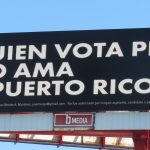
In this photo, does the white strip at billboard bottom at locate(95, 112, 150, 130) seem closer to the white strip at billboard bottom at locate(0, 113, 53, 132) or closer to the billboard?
the billboard

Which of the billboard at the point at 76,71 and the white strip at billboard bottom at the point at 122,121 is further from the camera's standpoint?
the billboard at the point at 76,71

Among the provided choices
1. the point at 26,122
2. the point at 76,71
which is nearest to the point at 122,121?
the point at 76,71

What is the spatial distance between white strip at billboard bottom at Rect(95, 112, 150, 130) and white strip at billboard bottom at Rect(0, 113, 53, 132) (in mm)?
1667

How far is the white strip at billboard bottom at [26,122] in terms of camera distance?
23641 millimetres

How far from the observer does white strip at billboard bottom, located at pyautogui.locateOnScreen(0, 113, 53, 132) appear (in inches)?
931

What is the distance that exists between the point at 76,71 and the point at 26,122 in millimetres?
2393

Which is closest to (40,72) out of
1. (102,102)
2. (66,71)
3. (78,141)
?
(66,71)

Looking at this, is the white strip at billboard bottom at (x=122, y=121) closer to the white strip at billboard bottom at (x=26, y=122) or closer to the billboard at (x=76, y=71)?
the billboard at (x=76, y=71)

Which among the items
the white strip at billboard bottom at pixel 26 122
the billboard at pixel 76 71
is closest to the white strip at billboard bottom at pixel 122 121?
the billboard at pixel 76 71

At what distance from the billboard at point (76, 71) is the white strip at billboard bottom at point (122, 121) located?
8.7 inches

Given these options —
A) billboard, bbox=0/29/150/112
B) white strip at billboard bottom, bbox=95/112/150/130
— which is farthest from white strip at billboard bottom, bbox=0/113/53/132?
white strip at billboard bottom, bbox=95/112/150/130

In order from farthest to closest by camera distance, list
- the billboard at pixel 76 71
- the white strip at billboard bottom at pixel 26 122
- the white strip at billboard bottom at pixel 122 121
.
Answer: the white strip at billboard bottom at pixel 26 122 → the billboard at pixel 76 71 → the white strip at billboard bottom at pixel 122 121

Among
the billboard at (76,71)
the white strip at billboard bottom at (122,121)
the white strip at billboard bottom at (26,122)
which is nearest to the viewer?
the white strip at billboard bottom at (122,121)

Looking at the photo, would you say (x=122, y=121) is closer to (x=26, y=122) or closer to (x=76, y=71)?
(x=76, y=71)
